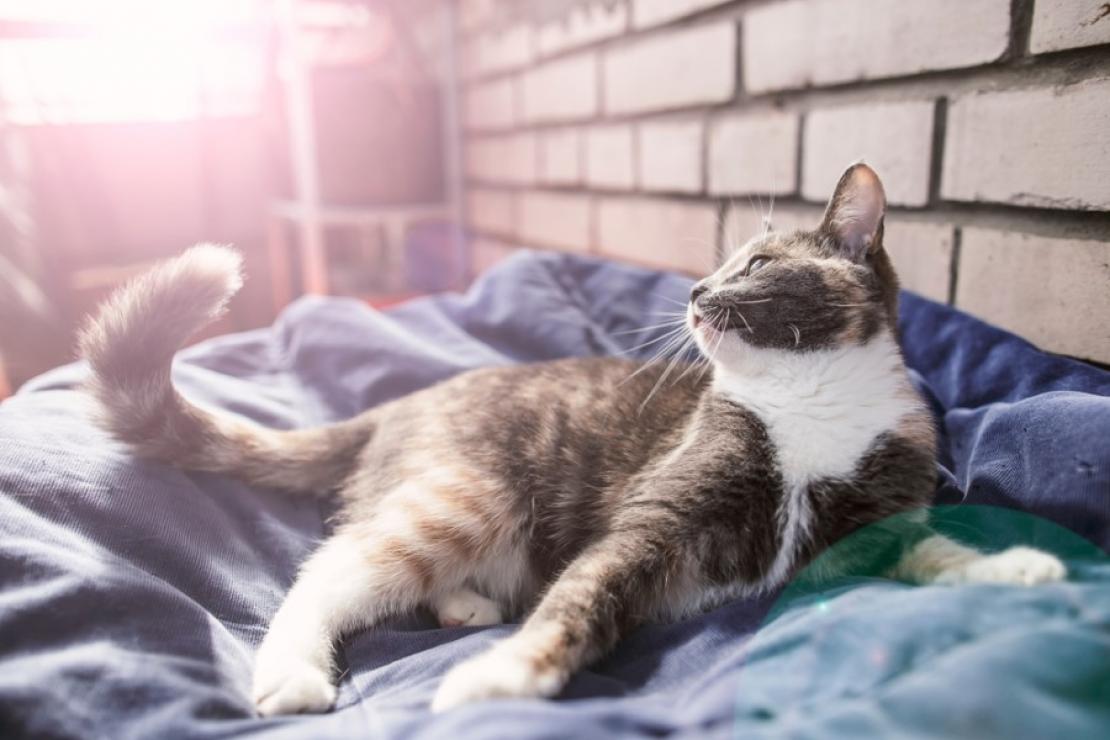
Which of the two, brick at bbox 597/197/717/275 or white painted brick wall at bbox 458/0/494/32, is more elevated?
white painted brick wall at bbox 458/0/494/32

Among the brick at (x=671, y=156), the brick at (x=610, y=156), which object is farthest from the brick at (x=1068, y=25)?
the brick at (x=610, y=156)

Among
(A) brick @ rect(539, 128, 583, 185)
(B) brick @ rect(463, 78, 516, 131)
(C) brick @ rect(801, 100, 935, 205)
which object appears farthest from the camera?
(B) brick @ rect(463, 78, 516, 131)

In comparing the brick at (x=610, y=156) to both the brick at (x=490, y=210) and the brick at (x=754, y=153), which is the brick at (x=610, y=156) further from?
the brick at (x=490, y=210)

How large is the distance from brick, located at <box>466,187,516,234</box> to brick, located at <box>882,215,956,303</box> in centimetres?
173

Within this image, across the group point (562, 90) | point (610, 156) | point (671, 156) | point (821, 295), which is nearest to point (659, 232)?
point (671, 156)

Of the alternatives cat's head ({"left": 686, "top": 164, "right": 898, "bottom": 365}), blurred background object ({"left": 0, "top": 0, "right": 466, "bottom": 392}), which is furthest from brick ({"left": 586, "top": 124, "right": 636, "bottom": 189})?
cat's head ({"left": 686, "top": 164, "right": 898, "bottom": 365})

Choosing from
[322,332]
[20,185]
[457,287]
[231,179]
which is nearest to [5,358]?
[20,185]

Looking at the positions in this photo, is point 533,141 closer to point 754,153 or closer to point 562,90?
point 562,90

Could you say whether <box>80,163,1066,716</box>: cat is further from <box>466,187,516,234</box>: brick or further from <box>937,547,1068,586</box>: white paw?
<box>466,187,516,234</box>: brick

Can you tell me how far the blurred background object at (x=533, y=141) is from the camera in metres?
1.16

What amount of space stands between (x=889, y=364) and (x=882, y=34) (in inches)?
25.2

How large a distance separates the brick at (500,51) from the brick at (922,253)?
64.2 inches

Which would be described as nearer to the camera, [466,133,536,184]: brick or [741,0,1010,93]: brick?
[741,0,1010,93]: brick

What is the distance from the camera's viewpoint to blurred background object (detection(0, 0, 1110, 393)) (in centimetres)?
116
